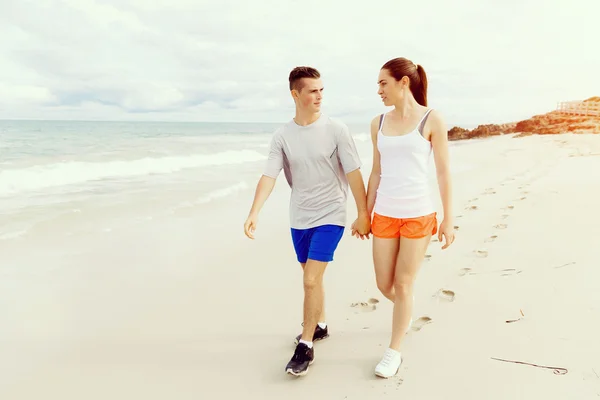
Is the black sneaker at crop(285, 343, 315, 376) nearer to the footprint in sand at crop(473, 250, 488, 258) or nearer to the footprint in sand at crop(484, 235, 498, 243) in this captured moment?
the footprint in sand at crop(473, 250, 488, 258)

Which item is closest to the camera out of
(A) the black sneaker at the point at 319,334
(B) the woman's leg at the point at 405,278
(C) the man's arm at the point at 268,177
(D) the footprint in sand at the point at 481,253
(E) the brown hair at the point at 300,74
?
(B) the woman's leg at the point at 405,278

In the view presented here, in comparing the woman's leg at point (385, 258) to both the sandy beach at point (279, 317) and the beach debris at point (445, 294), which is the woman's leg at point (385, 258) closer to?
the sandy beach at point (279, 317)

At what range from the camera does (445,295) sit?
3.98m

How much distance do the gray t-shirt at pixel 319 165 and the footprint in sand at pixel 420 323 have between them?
1030 mm

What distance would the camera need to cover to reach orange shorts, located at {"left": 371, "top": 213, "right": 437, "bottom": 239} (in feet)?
9.43

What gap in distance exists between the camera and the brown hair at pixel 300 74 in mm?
3006

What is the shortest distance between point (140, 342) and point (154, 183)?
27.7 ft

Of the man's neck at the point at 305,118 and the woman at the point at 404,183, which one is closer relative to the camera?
the woman at the point at 404,183

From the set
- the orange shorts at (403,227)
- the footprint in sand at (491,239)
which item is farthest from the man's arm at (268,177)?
the footprint in sand at (491,239)

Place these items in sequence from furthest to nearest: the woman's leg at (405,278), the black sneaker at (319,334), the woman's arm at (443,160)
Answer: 1. the black sneaker at (319,334)
2. the woman's leg at (405,278)
3. the woman's arm at (443,160)

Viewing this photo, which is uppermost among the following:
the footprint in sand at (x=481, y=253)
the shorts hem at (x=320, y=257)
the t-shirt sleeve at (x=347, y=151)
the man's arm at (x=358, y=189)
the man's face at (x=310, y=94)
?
the man's face at (x=310, y=94)

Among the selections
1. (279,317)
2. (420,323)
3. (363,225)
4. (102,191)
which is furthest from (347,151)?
(102,191)

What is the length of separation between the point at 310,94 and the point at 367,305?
→ 191 centimetres

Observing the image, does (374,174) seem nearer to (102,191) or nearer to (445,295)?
(445,295)
